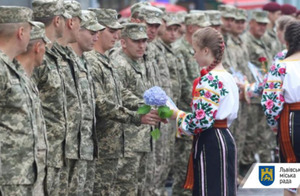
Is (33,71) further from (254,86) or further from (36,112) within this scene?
(254,86)

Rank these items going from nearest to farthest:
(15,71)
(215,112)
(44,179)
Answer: (15,71)
(44,179)
(215,112)

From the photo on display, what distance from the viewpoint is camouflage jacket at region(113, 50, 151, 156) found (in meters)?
9.98

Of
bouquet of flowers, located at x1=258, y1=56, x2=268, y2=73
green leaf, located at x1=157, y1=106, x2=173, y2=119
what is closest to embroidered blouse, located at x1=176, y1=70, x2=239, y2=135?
green leaf, located at x1=157, y1=106, x2=173, y2=119

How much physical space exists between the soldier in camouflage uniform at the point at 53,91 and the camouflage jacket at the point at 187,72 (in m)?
→ 4.64

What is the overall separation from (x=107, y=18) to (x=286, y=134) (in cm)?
213

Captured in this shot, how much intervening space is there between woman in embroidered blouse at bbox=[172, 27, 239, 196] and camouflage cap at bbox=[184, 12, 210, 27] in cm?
474

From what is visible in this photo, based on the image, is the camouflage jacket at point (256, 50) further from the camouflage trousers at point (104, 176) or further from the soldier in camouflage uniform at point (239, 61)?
the camouflage trousers at point (104, 176)

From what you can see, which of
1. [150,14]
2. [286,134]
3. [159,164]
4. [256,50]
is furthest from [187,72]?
[286,134]

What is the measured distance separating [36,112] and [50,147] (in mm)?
984

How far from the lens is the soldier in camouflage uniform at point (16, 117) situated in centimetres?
696

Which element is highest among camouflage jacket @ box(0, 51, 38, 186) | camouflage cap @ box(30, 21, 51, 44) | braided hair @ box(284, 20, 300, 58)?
braided hair @ box(284, 20, 300, 58)

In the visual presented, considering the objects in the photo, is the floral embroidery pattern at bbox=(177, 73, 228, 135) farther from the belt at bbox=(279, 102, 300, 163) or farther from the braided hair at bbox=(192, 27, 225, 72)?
the belt at bbox=(279, 102, 300, 163)

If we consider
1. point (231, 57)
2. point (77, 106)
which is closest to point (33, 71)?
point (77, 106)

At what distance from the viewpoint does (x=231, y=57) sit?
14516 mm
